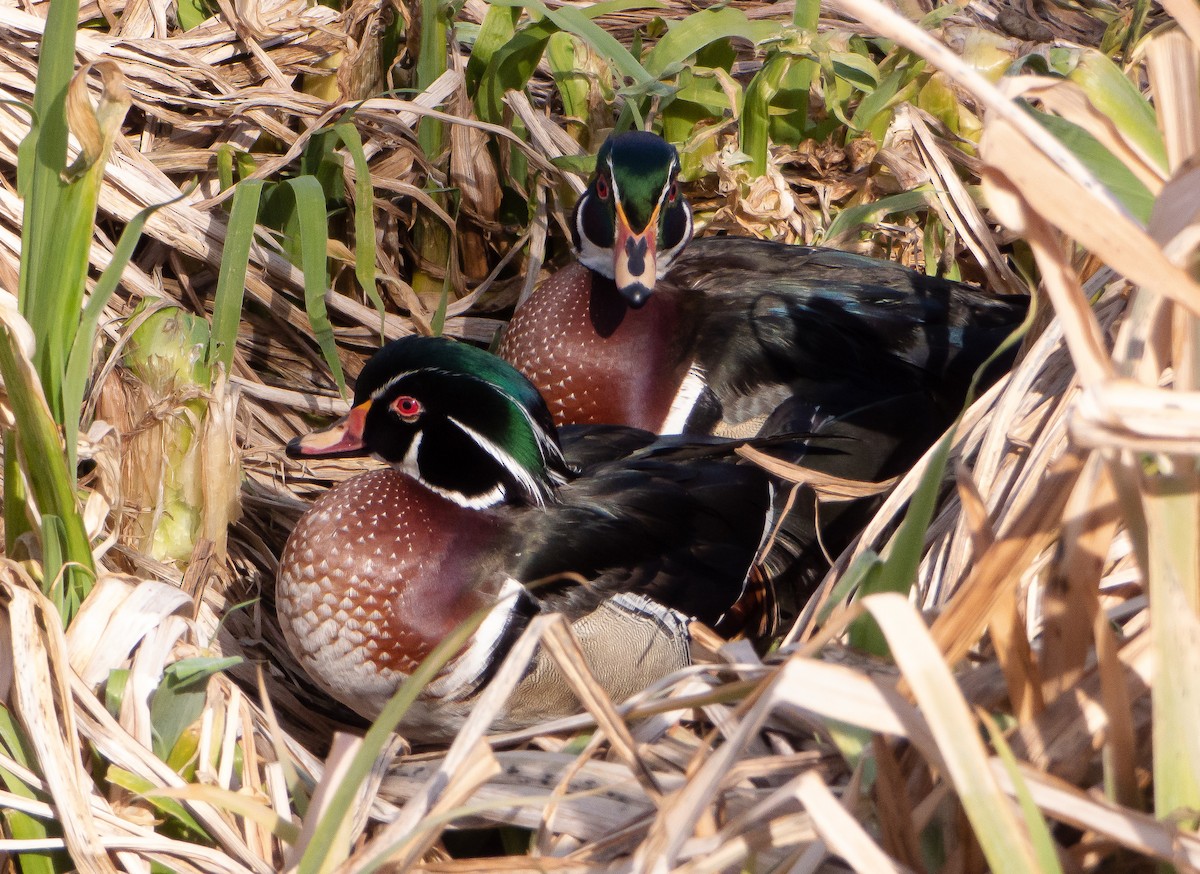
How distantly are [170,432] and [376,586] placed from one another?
54 centimetres

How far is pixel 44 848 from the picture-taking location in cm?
163

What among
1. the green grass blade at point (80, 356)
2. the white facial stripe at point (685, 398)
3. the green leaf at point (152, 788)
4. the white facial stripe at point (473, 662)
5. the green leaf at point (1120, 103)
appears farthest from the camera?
the white facial stripe at point (685, 398)

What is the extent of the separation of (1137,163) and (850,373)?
1.72m

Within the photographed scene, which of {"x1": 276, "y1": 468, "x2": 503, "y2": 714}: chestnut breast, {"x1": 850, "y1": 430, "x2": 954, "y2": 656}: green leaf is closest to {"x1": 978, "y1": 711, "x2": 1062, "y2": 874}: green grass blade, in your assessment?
{"x1": 850, "y1": 430, "x2": 954, "y2": 656}: green leaf

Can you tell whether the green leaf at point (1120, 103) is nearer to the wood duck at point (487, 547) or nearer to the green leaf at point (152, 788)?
the wood duck at point (487, 547)

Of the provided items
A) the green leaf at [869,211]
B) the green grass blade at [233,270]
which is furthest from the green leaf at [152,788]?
the green leaf at [869,211]

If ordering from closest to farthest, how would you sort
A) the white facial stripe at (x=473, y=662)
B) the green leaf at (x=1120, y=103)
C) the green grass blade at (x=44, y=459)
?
the green leaf at (x=1120, y=103)
the green grass blade at (x=44, y=459)
the white facial stripe at (x=473, y=662)

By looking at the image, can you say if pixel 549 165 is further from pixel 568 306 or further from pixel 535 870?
pixel 535 870

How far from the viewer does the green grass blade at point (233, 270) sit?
264 cm

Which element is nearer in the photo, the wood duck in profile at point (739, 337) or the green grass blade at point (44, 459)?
the green grass blade at point (44, 459)

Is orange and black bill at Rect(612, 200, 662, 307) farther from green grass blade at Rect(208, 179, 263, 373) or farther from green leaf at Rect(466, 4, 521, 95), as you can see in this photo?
green grass blade at Rect(208, 179, 263, 373)

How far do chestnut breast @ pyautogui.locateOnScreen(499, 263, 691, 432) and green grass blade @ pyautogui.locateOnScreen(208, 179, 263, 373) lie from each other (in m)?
0.74

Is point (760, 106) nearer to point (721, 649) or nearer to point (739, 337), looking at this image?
point (739, 337)

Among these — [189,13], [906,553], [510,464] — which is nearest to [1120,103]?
[906,553]
